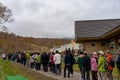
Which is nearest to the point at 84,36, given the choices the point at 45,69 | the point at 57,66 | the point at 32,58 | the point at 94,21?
the point at 94,21

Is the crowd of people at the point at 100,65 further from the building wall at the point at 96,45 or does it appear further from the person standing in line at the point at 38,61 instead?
the building wall at the point at 96,45

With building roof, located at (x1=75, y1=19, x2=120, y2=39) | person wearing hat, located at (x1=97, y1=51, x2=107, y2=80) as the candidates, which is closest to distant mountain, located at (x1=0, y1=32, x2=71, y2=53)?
building roof, located at (x1=75, y1=19, x2=120, y2=39)

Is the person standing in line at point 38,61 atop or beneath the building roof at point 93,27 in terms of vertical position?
beneath

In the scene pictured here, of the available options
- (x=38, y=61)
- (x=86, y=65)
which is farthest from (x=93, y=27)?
(x=86, y=65)

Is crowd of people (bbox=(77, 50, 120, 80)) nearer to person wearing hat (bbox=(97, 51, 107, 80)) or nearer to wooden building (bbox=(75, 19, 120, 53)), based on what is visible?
person wearing hat (bbox=(97, 51, 107, 80))

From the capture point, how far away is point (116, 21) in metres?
46.2

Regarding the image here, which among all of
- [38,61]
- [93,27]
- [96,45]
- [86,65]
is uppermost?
[93,27]

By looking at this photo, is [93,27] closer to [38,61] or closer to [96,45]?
[96,45]

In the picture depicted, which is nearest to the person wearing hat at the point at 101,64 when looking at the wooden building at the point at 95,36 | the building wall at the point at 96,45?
the wooden building at the point at 95,36

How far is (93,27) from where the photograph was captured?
44719 mm

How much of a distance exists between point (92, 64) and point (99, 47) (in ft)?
82.3

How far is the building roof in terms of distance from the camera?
41.2 metres

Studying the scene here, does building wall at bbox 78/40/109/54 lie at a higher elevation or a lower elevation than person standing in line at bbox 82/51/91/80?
higher

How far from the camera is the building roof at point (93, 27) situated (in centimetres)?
4123
